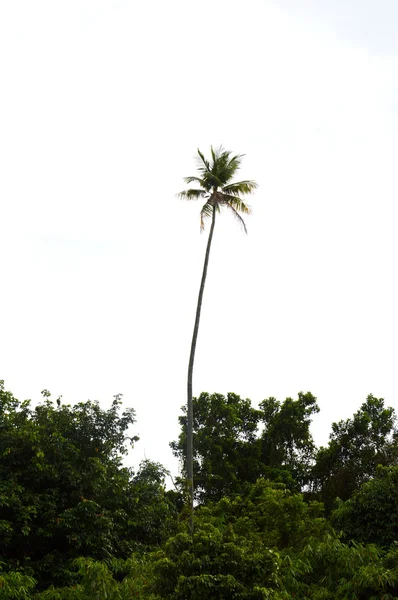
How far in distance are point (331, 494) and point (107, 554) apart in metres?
15.8

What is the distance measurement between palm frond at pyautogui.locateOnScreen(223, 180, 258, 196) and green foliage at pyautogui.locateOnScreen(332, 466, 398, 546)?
39.1ft

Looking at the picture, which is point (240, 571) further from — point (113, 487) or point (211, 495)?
point (211, 495)

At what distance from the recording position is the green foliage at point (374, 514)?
18141 mm

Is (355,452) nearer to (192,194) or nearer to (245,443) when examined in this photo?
(245,443)

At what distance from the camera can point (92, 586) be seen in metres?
14.3

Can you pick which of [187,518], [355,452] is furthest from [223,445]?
[187,518]

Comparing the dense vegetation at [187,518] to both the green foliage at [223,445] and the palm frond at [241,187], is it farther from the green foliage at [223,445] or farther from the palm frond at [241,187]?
the palm frond at [241,187]

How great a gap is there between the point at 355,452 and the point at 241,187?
16411mm

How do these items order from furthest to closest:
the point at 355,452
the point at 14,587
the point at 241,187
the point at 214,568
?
the point at 355,452 < the point at 241,187 < the point at 14,587 < the point at 214,568

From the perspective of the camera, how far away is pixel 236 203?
25422 millimetres

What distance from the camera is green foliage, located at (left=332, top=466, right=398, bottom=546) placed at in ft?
59.5

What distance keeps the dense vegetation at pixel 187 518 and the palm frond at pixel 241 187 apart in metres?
9.76

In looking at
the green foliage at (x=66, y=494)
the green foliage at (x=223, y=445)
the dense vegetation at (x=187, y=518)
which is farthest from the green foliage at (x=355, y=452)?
the green foliage at (x=66, y=494)

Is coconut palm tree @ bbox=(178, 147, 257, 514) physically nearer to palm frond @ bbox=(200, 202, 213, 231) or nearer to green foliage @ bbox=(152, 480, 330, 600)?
palm frond @ bbox=(200, 202, 213, 231)
